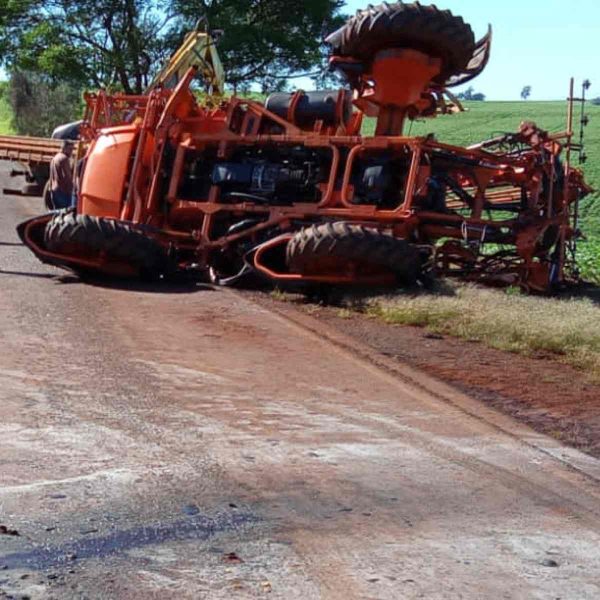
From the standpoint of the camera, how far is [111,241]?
12.0m

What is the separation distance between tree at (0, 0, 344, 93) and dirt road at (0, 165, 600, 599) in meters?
25.3

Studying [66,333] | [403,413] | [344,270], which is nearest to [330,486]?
[403,413]

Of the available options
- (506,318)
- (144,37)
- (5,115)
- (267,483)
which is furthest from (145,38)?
(5,115)

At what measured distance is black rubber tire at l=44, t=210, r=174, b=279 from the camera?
12.0 meters

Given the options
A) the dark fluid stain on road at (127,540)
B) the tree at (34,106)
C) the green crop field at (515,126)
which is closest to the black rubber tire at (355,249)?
the dark fluid stain on road at (127,540)

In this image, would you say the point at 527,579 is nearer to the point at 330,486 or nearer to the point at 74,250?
the point at 330,486

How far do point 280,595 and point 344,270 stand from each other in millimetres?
7350

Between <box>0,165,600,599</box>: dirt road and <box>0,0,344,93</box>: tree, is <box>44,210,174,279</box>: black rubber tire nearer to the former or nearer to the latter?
<box>0,165,600,599</box>: dirt road

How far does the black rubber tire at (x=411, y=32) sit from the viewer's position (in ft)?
40.6

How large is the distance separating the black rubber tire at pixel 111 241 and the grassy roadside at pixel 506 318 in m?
2.39

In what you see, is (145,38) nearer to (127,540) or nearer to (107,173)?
(107,173)

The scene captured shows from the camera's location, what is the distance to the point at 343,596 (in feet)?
12.7

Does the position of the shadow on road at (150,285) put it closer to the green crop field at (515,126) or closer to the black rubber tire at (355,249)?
the black rubber tire at (355,249)

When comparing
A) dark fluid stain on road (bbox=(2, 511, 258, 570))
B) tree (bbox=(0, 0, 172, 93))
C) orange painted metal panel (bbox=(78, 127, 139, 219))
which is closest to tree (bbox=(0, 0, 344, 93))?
tree (bbox=(0, 0, 172, 93))
